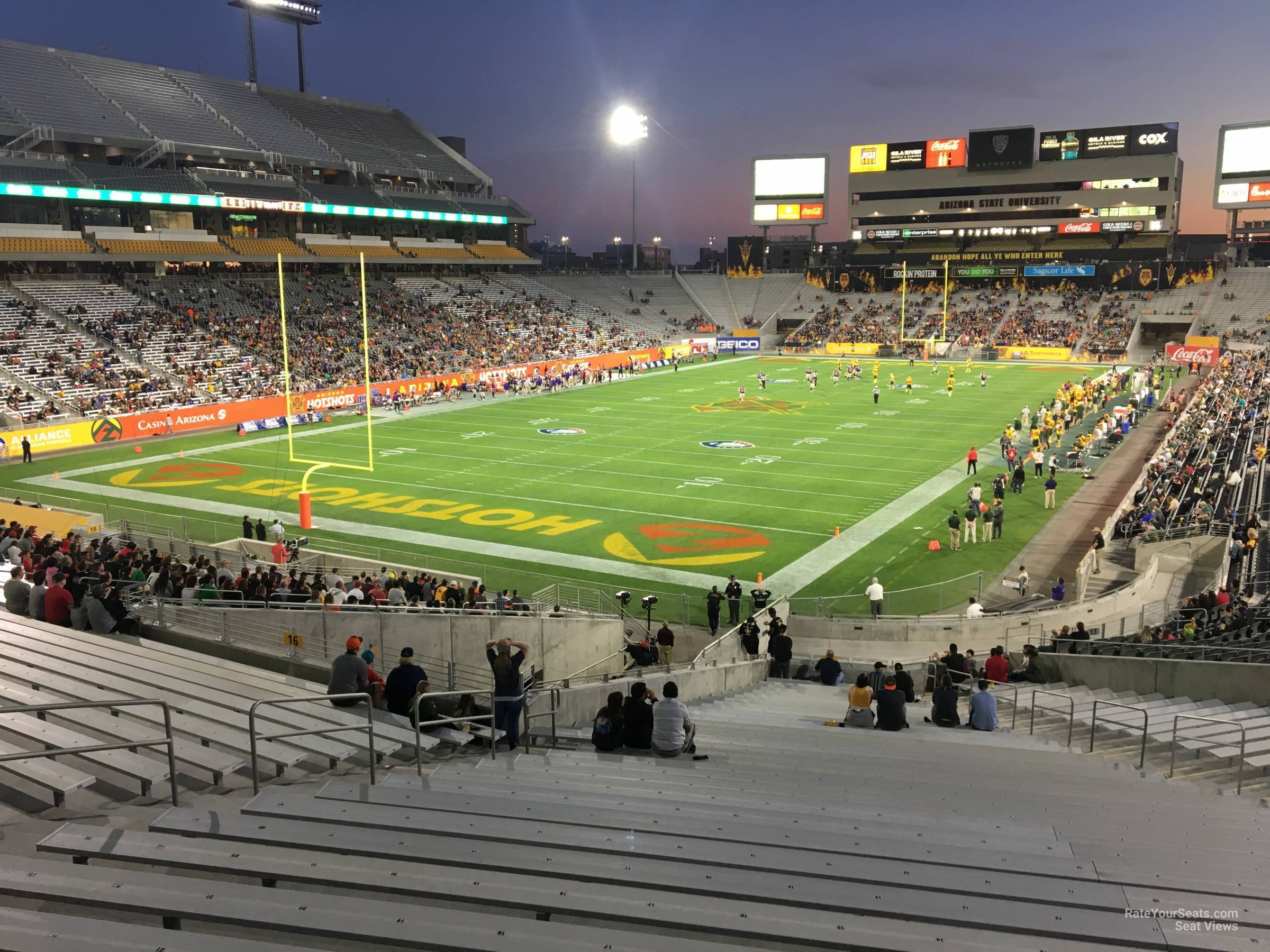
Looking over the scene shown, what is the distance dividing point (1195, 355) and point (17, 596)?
57.9 m

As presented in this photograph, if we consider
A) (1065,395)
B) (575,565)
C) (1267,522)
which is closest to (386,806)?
(575,565)

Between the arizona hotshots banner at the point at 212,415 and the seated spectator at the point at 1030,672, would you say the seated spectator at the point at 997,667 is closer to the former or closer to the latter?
the seated spectator at the point at 1030,672

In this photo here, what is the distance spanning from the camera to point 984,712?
33.4 ft

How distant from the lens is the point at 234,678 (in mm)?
8688

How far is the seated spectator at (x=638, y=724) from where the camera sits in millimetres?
8016

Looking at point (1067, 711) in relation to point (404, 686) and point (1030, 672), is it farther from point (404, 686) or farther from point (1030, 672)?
point (404, 686)

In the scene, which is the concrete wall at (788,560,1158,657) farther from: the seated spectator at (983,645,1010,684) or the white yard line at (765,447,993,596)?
the seated spectator at (983,645,1010,684)

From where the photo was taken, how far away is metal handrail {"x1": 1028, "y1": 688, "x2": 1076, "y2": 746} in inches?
379

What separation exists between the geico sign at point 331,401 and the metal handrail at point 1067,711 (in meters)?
34.9

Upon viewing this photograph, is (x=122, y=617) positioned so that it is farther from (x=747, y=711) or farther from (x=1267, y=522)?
(x=1267, y=522)

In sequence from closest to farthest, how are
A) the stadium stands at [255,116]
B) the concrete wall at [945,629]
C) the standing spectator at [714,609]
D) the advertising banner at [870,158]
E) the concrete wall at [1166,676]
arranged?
1. the concrete wall at [1166,676]
2. the concrete wall at [945,629]
3. the standing spectator at [714,609]
4. the stadium stands at [255,116]
5. the advertising banner at [870,158]

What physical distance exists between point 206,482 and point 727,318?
60.3 meters

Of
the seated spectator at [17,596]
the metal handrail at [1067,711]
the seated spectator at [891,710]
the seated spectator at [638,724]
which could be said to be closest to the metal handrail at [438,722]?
the seated spectator at [638,724]

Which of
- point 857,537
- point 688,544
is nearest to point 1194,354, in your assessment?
point 857,537
